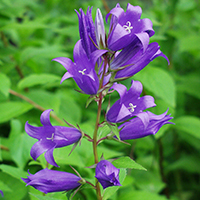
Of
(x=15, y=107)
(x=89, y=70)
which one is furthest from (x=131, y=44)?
(x=15, y=107)

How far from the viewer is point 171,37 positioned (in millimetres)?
3119

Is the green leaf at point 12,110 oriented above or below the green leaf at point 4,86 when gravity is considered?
below

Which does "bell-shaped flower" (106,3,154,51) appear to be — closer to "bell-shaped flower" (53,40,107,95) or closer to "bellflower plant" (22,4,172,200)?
"bellflower plant" (22,4,172,200)

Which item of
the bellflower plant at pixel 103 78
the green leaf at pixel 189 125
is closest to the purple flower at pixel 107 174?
the bellflower plant at pixel 103 78

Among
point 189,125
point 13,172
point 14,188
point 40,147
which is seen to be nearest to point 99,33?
point 40,147

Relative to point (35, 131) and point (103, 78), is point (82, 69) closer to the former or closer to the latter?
point (103, 78)

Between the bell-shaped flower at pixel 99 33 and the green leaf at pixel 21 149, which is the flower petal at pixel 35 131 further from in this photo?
the green leaf at pixel 21 149

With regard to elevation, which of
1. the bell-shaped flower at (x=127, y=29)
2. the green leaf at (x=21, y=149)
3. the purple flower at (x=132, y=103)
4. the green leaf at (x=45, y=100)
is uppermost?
the bell-shaped flower at (x=127, y=29)

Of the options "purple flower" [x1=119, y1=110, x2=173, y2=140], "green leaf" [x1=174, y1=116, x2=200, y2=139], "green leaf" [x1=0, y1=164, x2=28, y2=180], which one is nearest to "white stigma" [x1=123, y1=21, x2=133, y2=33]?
"purple flower" [x1=119, y1=110, x2=173, y2=140]

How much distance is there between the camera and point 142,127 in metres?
1.11

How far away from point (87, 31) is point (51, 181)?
69 cm

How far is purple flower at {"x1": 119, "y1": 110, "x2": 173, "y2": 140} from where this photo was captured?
1.10 meters

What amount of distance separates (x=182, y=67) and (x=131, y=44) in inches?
128

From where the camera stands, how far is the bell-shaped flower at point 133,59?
106cm
